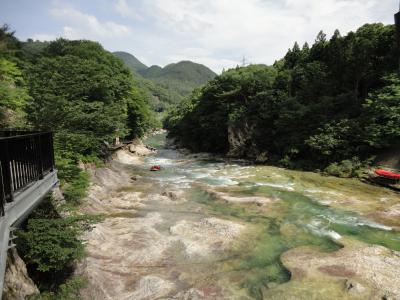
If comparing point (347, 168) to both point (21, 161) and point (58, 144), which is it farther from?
point (21, 161)

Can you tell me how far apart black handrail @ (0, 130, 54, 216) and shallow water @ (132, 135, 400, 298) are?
6935 millimetres

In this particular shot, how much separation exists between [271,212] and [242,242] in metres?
5.35

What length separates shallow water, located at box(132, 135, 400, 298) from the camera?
12.6 meters

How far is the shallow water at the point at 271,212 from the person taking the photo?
12570 millimetres

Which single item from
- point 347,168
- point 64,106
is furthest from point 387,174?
point 64,106

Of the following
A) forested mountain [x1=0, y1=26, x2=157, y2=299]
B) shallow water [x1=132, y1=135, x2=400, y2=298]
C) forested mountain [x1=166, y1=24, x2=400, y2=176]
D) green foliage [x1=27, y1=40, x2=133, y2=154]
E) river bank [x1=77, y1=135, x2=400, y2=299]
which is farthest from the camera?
forested mountain [x1=166, y1=24, x2=400, y2=176]

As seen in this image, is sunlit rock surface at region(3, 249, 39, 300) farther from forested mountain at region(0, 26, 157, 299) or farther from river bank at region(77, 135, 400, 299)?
river bank at region(77, 135, 400, 299)

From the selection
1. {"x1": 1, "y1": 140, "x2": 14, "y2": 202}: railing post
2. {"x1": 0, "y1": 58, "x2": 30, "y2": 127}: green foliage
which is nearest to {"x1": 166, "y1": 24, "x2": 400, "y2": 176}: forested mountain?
{"x1": 0, "y1": 58, "x2": 30, "y2": 127}: green foliage

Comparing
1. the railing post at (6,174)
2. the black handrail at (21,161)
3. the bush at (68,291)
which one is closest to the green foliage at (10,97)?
the black handrail at (21,161)

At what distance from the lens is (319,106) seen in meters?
36.6

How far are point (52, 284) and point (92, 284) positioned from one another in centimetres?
125

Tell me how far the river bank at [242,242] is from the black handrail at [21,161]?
170 inches

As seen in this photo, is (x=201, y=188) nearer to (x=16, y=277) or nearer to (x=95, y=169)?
(x=95, y=169)

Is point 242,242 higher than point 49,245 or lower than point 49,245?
lower
